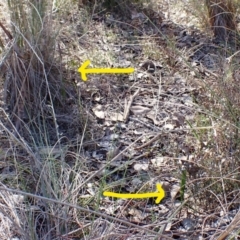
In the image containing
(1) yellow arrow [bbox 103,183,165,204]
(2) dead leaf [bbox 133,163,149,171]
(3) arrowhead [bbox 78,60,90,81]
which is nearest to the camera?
(1) yellow arrow [bbox 103,183,165,204]

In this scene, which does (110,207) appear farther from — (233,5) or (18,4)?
(233,5)

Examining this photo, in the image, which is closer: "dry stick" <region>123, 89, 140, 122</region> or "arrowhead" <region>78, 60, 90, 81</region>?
"dry stick" <region>123, 89, 140, 122</region>

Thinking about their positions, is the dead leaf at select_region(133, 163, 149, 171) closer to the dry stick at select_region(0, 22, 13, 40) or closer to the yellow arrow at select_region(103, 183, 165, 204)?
the yellow arrow at select_region(103, 183, 165, 204)

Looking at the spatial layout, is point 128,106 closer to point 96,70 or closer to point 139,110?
point 139,110

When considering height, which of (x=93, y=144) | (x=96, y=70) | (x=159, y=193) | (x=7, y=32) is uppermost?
(x=7, y=32)

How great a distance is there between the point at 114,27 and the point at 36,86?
1269mm

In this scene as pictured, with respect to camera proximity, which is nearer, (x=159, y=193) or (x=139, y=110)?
(x=159, y=193)

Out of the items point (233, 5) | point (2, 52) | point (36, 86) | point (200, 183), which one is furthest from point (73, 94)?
point (233, 5)

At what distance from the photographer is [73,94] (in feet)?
9.79

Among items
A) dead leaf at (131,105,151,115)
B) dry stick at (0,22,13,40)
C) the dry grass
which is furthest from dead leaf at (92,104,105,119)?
dry stick at (0,22,13,40)

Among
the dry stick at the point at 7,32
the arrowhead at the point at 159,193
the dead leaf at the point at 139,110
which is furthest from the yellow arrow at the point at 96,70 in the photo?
the arrowhead at the point at 159,193

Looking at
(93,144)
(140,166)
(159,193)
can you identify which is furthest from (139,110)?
(159,193)

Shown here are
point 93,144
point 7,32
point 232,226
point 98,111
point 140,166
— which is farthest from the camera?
point 98,111

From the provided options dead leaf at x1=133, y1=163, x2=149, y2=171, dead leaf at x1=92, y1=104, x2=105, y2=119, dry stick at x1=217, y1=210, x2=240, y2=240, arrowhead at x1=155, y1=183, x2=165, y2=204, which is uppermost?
dead leaf at x1=92, y1=104, x2=105, y2=119
